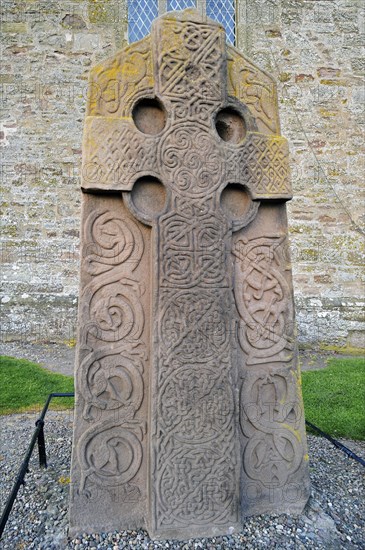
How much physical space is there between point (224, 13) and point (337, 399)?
722 centimetres

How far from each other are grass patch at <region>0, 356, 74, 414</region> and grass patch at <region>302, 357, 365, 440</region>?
2.64m

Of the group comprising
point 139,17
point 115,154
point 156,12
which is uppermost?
point 156,12

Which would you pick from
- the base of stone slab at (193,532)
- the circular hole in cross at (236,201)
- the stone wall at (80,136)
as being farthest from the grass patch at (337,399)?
the circular hole in cross at (236,201)

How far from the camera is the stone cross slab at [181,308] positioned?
7.06 ft

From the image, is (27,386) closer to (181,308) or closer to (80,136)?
(181,308)

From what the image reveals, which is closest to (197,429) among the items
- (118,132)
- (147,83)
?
(118,132)

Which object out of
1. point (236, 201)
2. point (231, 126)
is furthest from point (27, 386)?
point (231, 126)

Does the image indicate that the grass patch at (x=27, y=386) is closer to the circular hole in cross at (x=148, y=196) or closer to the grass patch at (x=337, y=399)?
the grass patch at (x=337, y=399)

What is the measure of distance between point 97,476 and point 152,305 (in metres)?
0.92

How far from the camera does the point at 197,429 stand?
216 cm

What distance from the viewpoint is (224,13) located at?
8.00 m

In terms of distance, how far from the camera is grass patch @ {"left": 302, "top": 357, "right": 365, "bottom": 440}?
13.2ft

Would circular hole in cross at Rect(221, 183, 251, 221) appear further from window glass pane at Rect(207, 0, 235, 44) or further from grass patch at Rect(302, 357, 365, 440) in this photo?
window glass pane at Rect(207, 0, 235, 44)

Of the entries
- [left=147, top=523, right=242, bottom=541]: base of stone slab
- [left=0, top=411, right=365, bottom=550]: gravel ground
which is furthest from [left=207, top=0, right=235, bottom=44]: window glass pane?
[left=147, top=523, right=242, bottom=541]: base of stone slab
